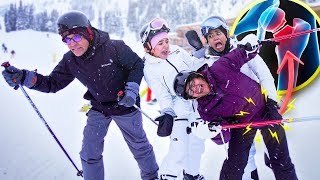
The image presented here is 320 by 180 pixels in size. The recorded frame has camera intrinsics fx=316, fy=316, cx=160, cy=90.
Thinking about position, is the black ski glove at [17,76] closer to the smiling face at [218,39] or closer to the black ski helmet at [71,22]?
the black ski helmet at [71,22]

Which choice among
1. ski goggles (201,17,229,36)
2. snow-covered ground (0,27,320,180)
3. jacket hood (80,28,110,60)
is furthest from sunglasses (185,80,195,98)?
snow-covered ground (0,27,320,180)

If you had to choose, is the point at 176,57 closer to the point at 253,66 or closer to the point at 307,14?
the point at 253,66

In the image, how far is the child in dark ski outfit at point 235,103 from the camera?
3.04 metres

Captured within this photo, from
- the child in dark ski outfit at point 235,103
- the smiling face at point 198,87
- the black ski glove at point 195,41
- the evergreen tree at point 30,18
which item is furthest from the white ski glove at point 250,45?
the evergreen tree at point 30,18

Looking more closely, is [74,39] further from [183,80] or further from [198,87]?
[198,87]

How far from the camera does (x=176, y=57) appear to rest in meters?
3.77

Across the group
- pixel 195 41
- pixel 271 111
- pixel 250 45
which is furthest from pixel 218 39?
pixel 271 111

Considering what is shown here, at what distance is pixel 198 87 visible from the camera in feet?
9.91

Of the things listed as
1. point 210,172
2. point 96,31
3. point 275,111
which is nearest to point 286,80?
point 210,172

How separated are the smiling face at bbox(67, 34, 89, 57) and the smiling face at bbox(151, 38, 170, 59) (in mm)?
766

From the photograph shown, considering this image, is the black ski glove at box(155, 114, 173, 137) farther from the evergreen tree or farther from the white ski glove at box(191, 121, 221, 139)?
the evergreen tree

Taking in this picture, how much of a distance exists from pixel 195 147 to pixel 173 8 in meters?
97.5

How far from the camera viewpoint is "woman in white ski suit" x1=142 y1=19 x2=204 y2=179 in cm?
351

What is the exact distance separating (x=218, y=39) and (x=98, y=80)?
1.42 metres
